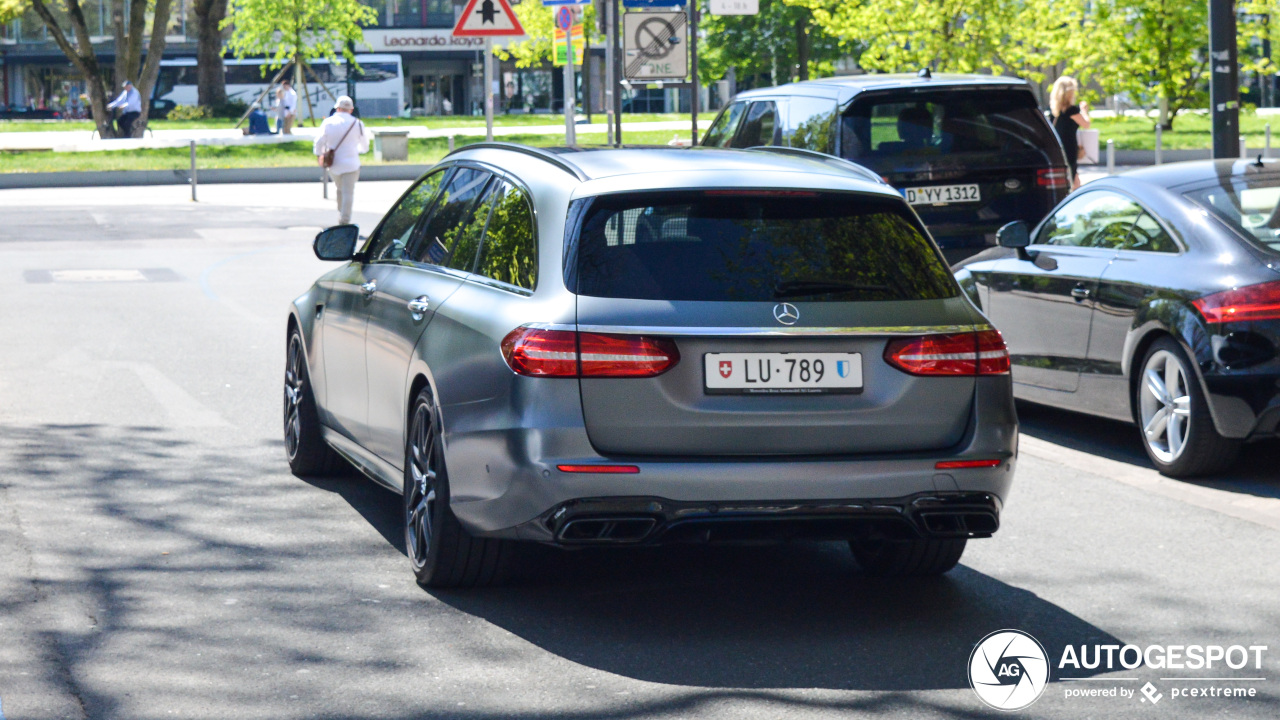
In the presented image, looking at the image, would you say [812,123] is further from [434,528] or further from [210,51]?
[210,51]

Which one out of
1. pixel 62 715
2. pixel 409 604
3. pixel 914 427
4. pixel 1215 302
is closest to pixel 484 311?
pixel 409 604

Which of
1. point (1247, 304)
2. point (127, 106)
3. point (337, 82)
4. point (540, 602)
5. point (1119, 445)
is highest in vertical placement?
point (337, 82)

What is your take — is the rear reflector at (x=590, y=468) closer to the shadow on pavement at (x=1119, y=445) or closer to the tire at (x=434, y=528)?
the tire at (x=434, y=528)

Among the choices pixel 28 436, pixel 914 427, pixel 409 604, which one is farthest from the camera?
pixel 28 436

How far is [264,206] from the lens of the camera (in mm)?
27500

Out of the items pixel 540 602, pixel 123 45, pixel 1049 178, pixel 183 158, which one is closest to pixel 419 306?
pixel 540 602

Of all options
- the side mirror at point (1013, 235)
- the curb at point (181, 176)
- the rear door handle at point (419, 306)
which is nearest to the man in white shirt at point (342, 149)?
the curb at point (181, 176)

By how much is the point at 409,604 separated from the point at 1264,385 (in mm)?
3819

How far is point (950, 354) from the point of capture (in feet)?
17.1

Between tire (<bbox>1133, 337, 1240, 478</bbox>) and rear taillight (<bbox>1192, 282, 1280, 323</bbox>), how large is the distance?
288 mm

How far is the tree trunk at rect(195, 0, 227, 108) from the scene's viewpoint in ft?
200

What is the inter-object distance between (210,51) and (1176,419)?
61.3 m

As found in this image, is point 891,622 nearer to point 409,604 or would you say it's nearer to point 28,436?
point 409,604

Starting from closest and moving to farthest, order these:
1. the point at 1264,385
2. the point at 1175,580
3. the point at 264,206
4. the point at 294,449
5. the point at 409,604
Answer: the point at 409,604, the point at 1175,580, the point at 1264,385, the point at 294,449, the point at 264,206
